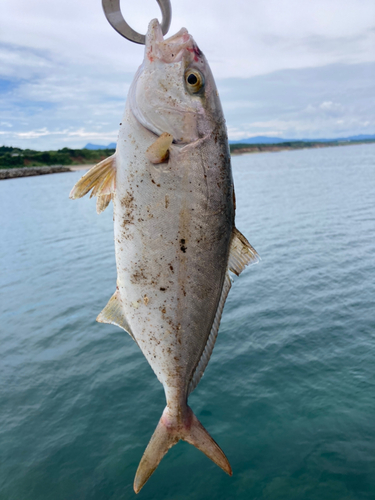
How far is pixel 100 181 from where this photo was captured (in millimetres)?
2678

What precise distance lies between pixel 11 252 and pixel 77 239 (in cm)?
374

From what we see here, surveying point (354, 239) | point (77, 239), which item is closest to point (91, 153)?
point (77, 239)

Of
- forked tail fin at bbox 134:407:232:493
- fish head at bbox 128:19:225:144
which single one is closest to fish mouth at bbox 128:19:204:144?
fish head at bbox 128:19:225:144

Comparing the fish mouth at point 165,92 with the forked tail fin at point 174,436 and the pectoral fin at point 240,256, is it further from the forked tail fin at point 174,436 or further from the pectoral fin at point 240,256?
the forked tail fin at point 174,436

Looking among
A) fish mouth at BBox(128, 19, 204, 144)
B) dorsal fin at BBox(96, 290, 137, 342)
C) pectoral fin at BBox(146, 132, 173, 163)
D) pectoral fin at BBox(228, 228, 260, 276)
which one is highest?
fish mouth at BBox(128, 19, 204, 144)

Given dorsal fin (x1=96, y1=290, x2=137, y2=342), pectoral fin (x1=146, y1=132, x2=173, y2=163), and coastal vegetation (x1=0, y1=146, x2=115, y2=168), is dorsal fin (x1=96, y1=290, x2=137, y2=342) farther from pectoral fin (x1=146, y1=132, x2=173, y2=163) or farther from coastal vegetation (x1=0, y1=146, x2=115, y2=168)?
coastal vegetation (x1=0, y1=146, x2=115, y2=168)

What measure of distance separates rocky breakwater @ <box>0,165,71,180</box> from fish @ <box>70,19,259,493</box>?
3726 inches

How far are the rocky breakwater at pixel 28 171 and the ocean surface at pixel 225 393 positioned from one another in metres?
83.4

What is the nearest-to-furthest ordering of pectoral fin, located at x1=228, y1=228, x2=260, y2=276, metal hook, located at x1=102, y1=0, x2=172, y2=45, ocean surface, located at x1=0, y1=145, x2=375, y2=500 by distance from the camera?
1. metal hook, located at x1=102, y1=0, x2=172, y2=45
2. pectoral fin, located at x1=228, y1=228, x2=260, y2=276
3. ocean surface, located at x1=0, y1=145, x2=375, y2=500

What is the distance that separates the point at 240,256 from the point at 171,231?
2.11ft

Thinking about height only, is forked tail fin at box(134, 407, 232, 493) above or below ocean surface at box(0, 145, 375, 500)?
A: above

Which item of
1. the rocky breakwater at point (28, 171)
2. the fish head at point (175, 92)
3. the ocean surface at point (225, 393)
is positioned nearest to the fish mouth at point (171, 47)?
the fish head at point (175, 92)

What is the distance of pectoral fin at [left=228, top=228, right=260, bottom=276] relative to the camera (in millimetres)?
2834

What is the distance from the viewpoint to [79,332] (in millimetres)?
10516
